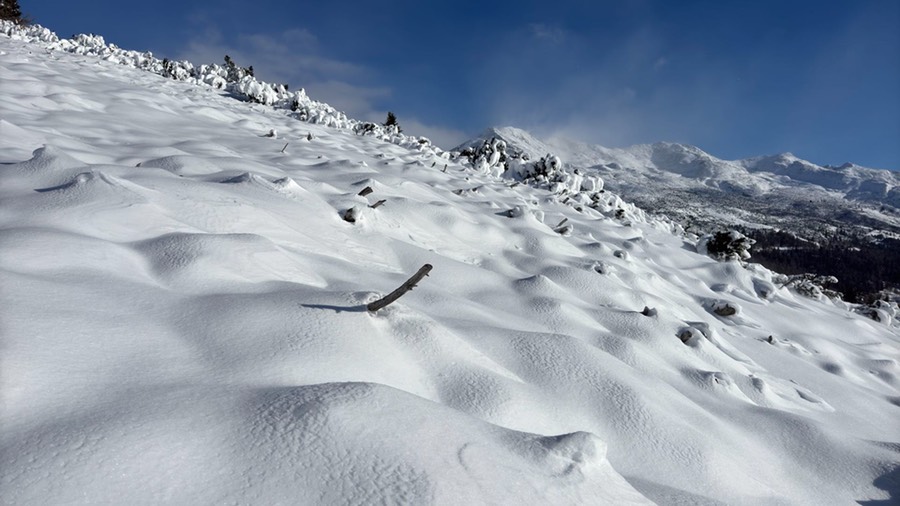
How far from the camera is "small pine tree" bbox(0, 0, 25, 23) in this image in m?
17.3

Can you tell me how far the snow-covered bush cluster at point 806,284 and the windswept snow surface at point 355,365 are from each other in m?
2.99

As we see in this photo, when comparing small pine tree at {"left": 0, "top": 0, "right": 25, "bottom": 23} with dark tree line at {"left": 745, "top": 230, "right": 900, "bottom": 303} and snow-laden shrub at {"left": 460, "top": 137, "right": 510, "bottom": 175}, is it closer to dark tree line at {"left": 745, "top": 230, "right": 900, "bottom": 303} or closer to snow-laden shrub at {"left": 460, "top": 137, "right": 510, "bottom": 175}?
snow-laden shrub at {"left": 460, "top": 137, "right": 510, "bottom": 175}

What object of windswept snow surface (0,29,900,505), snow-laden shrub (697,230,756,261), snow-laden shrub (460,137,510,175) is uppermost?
snow-laden shrub (460,137,510,175)

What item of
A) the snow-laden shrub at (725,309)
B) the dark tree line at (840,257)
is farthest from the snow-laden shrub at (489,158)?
the dark tree line at (840,257)

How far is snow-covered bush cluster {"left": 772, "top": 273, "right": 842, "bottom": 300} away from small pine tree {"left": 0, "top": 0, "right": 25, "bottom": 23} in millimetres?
27266

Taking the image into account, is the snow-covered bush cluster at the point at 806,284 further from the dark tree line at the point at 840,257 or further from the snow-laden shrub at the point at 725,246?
the dark tree line at the point at 840,257

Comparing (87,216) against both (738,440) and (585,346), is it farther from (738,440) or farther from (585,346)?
(738,440)

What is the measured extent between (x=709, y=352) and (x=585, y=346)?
182cm

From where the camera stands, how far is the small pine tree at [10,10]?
1728 cm

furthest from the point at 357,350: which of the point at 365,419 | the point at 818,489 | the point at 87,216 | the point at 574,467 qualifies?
the point at 818,489

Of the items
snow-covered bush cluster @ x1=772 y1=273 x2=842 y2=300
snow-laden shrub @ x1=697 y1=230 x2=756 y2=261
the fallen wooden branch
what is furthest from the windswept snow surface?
snow-laden shrub @ x1=697 y1=230 x2=756 y2=261

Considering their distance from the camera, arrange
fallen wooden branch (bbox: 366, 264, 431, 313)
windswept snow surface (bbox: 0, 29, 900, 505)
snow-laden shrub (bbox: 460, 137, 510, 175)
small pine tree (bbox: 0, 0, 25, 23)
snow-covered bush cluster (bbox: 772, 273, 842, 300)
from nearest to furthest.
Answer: windswept snow surface (bbox: 0, 29, 900, 505)
fallen wooden branch (bbox: 366, 264, 431, 313)
snow-covered bush cluster (bbox: 772, 273, 842, 300)
snow-laden shrub (bbox: 460, 137, 510, 175)
small pine tree (bbox: 0, 0, 25, 23)

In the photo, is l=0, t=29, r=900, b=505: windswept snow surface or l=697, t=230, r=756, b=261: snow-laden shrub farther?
l=697, t=230, r=756, b=261: snow-laden shrub

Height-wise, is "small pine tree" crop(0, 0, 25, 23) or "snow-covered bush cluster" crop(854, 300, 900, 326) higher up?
"small pine tree" crop(0, 0, 25, 23)
